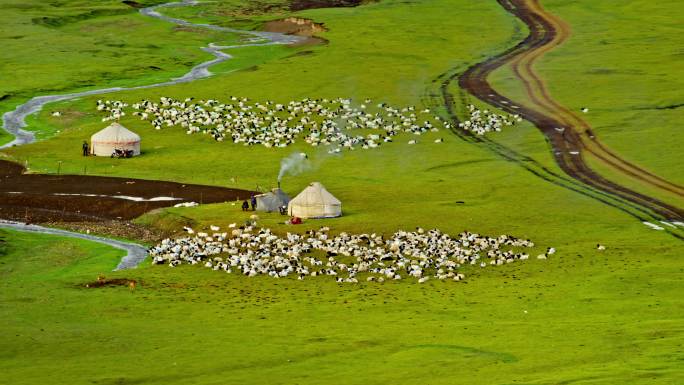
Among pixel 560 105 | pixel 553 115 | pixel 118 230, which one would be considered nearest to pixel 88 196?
pixel 118 230

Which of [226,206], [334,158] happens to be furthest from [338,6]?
[226,206]

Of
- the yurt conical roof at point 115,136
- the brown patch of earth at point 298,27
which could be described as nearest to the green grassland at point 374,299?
the yurt conical roof at point 115,136

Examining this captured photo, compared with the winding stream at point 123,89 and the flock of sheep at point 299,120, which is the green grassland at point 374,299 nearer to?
the winding stream at point 123,89

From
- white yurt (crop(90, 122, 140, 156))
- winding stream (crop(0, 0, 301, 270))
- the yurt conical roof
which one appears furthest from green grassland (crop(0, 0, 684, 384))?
the yurt conical roof

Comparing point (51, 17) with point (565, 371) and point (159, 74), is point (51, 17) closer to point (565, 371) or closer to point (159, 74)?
point (159, 74)

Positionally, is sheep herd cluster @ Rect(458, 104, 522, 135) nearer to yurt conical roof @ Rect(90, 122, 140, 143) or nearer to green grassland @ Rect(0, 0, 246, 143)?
yurt conical roof @ Rect(90, 122, 140, 143)
